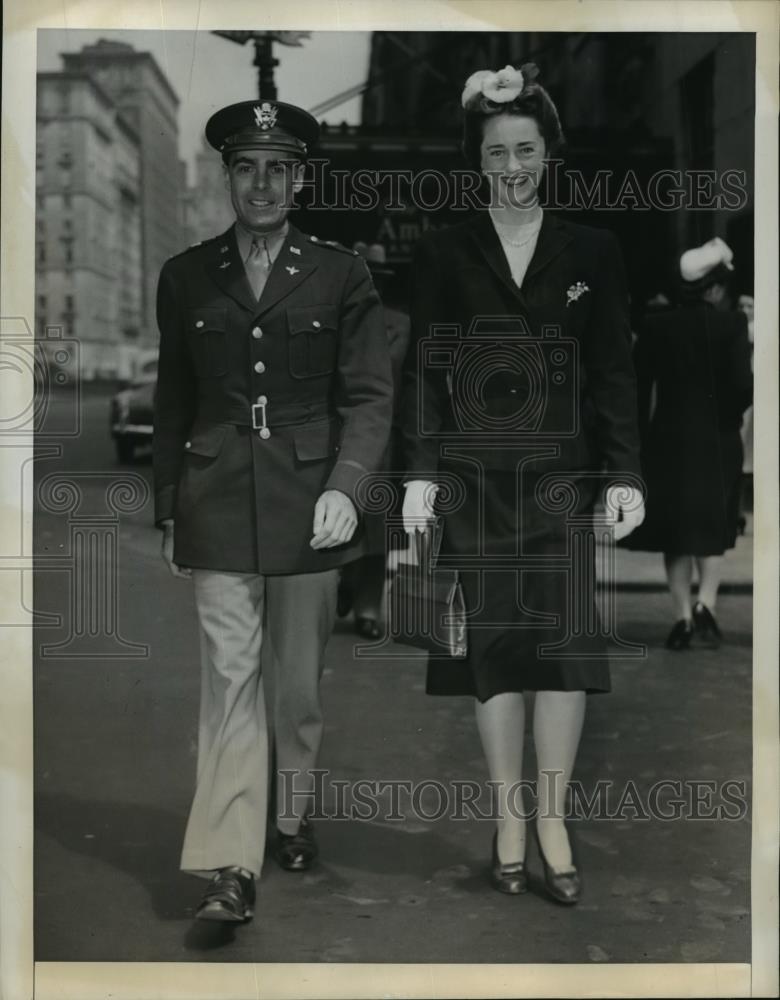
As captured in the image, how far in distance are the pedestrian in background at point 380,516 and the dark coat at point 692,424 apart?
2.60ft

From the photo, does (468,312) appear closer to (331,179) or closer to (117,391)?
(331,179)

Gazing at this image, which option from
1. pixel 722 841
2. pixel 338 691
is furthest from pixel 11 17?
pixel 722 841

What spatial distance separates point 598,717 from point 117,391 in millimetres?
1905

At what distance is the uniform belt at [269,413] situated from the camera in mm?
4070

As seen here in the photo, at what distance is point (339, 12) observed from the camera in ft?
13.7

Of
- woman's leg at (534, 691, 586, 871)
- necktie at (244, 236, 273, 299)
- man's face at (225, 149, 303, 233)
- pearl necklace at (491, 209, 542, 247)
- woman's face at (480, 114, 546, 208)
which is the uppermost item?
woman's face at (480, 114, 546, 208)

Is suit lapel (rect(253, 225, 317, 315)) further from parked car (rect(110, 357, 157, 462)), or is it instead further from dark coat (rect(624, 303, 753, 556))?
dark coat (rect(624, 303, 753, 556))

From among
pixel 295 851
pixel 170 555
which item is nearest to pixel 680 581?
pixel 295 851

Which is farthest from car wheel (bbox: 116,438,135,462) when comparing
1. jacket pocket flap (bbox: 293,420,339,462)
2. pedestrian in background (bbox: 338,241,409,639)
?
pedestrian in background (bbox: 338,241,409,639)

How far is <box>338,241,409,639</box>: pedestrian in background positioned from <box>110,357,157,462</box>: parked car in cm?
77

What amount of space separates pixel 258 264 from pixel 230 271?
0.09 m

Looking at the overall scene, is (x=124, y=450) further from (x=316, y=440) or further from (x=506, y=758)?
(x=506, y=758)

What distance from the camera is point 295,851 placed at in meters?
4.27

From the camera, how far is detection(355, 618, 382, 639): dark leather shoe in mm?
4242
